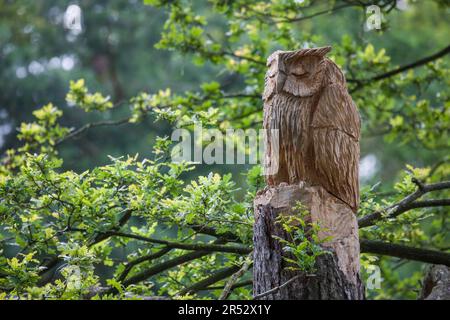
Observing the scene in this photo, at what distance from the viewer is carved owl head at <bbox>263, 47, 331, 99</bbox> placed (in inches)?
146

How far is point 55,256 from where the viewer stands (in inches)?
177

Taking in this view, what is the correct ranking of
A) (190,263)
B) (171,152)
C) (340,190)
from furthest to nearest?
(190,263) → (171,152) → (340,190)

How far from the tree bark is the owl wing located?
0.07 metres

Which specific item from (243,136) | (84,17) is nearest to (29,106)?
(84,17)

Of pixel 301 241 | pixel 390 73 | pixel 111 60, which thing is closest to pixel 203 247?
pixel 301 241

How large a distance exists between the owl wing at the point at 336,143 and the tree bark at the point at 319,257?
0.07 meters

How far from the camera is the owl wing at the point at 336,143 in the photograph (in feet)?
12.0

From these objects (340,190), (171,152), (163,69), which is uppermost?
(163,69)

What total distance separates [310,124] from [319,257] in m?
0.69

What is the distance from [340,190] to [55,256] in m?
1.90

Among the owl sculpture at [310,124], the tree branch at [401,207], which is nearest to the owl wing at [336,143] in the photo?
the owl sculpture at [310,124]

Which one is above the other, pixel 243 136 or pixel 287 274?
pixel 243 136

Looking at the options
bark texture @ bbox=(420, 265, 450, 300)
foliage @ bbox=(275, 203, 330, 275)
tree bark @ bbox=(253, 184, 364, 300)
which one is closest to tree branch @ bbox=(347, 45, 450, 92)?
bark texture @ bbox=(420, 265, 450, 300)
